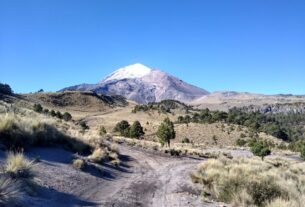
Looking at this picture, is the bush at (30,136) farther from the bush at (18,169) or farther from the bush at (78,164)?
the bush at (18,169)

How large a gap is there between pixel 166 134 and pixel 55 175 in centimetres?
3699

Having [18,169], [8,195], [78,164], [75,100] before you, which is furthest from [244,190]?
[75,100]

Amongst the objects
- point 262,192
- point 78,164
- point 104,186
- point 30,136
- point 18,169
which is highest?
point 30,136

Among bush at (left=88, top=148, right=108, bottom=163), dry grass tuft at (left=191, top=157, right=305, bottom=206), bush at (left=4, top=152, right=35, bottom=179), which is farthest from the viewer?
bush at (left=88, top=148, right=108, bottom=163)

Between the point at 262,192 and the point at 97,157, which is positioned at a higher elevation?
the point at 97,157

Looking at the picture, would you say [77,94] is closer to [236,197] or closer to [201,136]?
[201,136]

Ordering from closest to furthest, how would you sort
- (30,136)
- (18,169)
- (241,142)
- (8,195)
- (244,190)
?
(8,195) < (18,169) < (244,190) < (30,136) < (241,142)

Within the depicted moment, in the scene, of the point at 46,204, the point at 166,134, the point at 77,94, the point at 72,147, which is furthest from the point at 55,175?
the point at 77,94

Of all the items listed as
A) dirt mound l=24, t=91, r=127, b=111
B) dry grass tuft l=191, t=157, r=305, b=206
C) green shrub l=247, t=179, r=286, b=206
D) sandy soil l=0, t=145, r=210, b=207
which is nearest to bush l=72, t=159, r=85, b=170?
sandy soil l=0, t=145, r=210, b=207

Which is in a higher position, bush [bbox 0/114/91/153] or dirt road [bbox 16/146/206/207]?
bush [bbox 0/114/91/153]

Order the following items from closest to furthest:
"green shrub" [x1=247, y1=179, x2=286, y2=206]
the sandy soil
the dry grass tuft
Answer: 1. the sandy soil
2. the dry grass tuft
3. "green shrub" [x1=247, y1=179, x2=286, y2=206]

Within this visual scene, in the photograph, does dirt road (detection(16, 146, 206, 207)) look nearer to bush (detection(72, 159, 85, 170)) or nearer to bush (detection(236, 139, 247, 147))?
bush (detection(72, 159, 85, 170))

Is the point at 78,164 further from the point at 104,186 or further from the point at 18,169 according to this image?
the point at 18,169

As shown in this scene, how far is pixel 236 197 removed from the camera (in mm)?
17422
